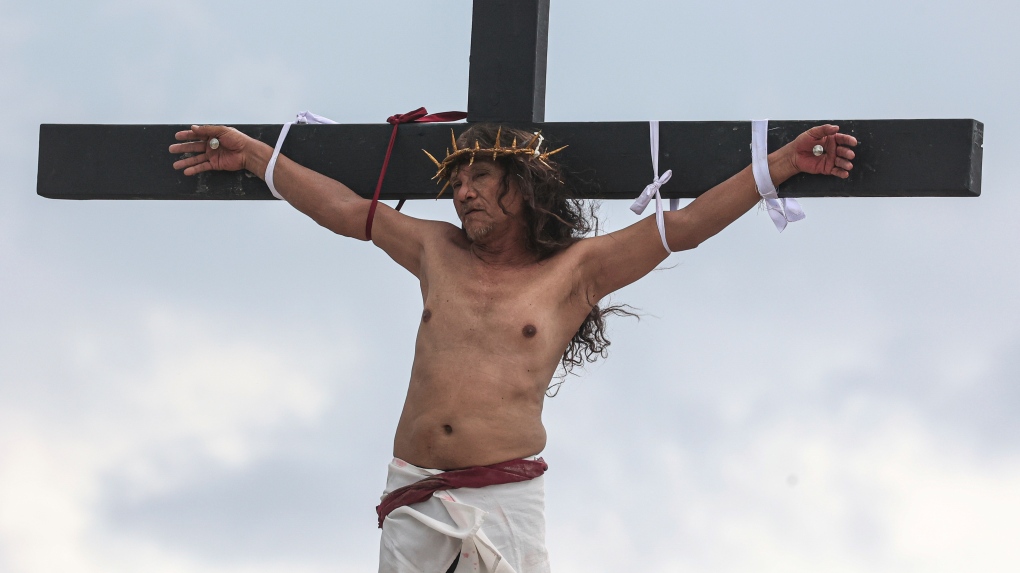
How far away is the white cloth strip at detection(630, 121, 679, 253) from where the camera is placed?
5.24m

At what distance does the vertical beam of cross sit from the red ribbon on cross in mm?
116

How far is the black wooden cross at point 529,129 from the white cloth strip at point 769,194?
4cm

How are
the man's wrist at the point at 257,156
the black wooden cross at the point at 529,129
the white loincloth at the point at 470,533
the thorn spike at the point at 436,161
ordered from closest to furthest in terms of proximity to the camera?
the white loincloth at the point at 470,533 → the black wooden cross at the point at 529,129 → the thorn spike at the point at 436,161 → the man's wrist at the point at 257,156

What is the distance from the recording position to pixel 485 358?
520 cm

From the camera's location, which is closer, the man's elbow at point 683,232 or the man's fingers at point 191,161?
the man's elbow at point 683,232

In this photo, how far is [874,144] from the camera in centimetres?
520

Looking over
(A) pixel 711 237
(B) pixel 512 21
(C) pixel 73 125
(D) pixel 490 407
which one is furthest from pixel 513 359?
(C) pixel 73 125

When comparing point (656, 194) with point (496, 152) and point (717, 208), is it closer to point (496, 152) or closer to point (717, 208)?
point (717, 208)

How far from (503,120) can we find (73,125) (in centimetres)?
135

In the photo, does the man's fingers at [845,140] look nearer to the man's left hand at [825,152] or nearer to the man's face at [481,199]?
the man's left hand at [825,152]

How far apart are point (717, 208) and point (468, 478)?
39.1 inches

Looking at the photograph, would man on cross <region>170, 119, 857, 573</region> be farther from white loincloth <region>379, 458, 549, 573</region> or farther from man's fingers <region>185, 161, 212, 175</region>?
man's fingers <region>185, 161, 212, 175</region>

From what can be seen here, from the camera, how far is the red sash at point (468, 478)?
512cm

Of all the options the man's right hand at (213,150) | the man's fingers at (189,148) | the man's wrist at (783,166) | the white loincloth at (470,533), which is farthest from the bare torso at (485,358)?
the man's fingers at (189,148)
